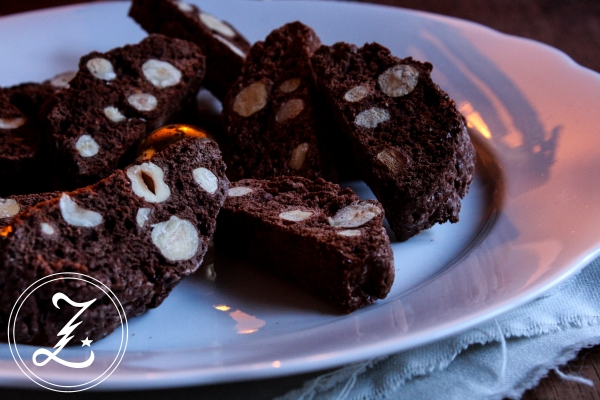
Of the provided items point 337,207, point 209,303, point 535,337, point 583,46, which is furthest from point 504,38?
point 209,303

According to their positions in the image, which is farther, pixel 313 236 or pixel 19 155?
pixel 19 155

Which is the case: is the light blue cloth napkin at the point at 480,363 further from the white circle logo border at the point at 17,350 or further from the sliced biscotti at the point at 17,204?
the sliced biscotti at the point at 17,204

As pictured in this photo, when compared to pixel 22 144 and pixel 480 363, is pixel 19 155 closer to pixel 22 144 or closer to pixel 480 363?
pixel 22 144

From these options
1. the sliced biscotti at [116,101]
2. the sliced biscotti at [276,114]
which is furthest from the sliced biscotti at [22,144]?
the sliced biscotti at [276,114]

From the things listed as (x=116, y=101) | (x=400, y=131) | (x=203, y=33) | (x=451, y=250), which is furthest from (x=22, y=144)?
(x=451, y=250)

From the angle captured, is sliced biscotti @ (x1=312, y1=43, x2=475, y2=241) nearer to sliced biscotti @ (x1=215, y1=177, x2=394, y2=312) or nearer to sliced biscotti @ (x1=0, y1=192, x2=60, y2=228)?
sliced biscotti @ (x1=215, y1=177, x2=394, y2=312)

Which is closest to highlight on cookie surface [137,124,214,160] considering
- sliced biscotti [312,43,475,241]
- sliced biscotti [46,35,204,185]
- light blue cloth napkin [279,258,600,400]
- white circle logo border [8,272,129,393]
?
sliced biscotti [46,35,204,185]

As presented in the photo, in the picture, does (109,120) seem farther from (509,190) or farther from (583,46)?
(583,46)
